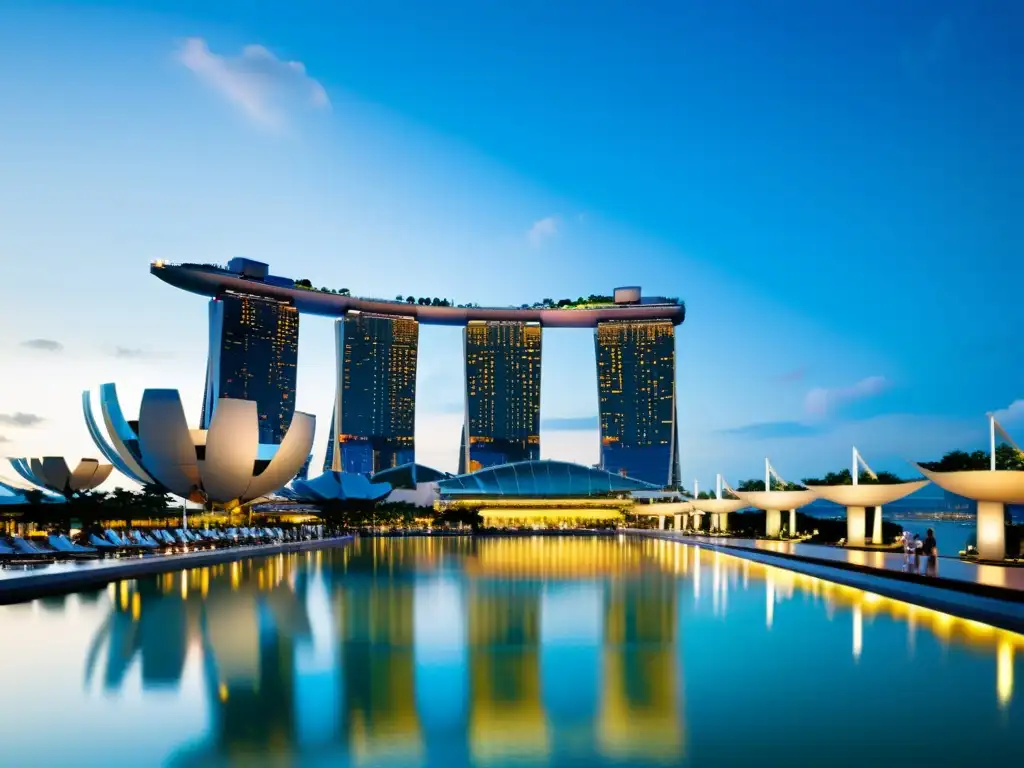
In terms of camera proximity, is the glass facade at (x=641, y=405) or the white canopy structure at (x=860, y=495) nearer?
the white canopy structure at (x=860, y=495)

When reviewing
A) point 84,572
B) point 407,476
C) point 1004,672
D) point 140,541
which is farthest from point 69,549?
point 407,476

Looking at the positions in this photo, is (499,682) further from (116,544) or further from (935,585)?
(116,544)

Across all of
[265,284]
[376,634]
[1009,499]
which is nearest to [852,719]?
[376,634]

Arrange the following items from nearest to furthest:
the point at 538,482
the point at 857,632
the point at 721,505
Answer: the point at 857,632
the point at 721,505
the point at 538,482

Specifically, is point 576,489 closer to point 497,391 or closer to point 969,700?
point 497,391

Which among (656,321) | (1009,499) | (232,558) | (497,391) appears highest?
(656,321)

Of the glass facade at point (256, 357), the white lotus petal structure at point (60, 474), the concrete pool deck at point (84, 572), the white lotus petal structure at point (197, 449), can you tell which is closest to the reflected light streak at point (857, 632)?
the concrete pool deck at point (84, 572)

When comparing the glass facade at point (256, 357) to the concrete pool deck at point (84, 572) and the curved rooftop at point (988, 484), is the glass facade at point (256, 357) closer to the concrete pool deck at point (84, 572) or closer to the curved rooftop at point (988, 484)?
the concrete pool deck at point (84, 572)
